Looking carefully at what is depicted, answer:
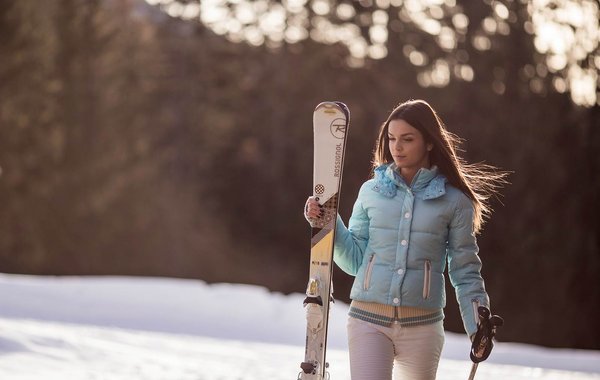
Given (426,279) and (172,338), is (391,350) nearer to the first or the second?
(426,279)

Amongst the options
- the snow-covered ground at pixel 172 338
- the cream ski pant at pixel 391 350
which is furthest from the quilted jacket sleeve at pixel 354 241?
the snow-covered ground at pixel 172 338

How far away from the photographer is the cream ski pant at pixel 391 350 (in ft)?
10.6

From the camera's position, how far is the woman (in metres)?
3.28

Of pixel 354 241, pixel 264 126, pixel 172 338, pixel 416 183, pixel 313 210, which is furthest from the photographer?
pixel 264 126

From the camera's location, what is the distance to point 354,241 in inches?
139

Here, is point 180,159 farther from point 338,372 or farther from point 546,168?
point 338,372

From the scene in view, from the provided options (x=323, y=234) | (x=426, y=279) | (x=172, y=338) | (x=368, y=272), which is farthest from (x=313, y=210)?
(x=172, y=338)

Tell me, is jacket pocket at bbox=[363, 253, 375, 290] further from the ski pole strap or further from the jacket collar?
the ski pole strap

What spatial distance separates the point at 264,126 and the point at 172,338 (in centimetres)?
1597

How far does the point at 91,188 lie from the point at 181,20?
5149 millimetres

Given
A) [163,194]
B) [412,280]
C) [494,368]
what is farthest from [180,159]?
[412,280]

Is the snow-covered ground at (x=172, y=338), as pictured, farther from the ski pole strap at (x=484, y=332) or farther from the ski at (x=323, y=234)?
the ski pole strap at (x=484, y=332)

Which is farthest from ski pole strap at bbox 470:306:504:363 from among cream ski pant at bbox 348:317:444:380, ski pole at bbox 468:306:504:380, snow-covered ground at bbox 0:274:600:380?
snow-covered ground at bbox 0:274:600:380

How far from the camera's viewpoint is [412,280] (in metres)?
3.29
